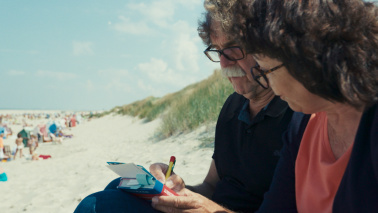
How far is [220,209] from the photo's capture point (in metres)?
1.64

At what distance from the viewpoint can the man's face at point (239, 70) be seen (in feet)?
6.07

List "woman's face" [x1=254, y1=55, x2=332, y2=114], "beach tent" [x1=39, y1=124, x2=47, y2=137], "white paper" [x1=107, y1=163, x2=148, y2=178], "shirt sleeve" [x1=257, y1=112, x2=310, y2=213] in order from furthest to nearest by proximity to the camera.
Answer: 1. "beach tent" [x1=39, y1=124, x2=47, y2=137]
2. "white paper" [x1=107, y1=163, x2=148, y2=178]
3. "shirt sleeve" [x1=257, y1=112, x2=310, y2=213]
4. "woman's face" [x1=254, y1=55, x2=332, y2=114]

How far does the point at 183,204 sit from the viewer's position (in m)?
1.57

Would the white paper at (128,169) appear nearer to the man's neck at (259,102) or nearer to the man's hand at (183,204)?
the man's hand at (183,204)

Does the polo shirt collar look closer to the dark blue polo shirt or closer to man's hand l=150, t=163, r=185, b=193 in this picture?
the dark blue polo shirt

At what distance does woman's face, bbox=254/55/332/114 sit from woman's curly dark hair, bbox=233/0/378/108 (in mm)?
77

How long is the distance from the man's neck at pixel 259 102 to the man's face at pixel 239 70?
0.04 metres

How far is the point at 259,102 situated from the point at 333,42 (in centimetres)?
99

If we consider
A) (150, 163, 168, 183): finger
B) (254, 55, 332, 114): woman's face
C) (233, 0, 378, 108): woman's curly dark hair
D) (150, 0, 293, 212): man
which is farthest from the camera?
(150, 163, 168, 183): finger

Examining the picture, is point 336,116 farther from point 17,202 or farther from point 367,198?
point 17,202

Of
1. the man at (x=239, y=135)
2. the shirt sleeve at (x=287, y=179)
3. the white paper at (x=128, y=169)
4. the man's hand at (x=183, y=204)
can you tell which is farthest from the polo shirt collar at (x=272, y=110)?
the white paper at (x=128, y=169)

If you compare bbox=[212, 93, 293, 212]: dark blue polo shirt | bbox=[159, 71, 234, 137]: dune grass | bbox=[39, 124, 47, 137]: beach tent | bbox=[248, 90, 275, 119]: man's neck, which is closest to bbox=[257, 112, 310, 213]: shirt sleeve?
bbox=[212, 93, 293, 212]: dark blue polo shirt

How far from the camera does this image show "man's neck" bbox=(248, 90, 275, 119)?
6.10ft

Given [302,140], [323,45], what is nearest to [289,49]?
[323,45]
